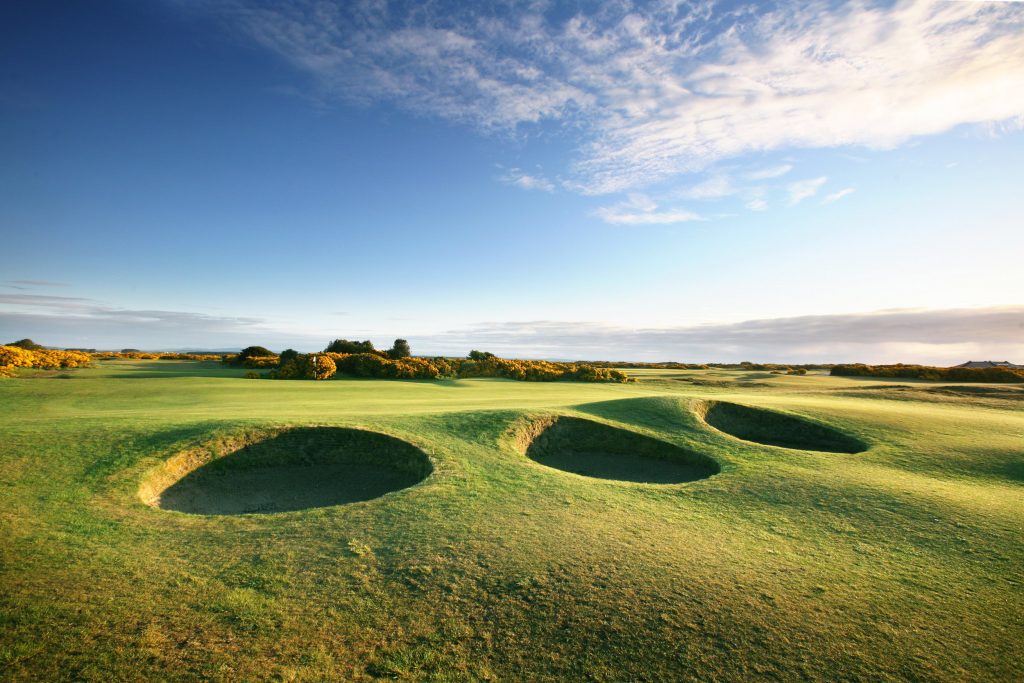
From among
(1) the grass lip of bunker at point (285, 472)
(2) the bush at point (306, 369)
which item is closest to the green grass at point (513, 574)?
(1) the grass lip of bunker at point (285, 472)

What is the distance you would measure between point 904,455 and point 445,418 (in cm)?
1019

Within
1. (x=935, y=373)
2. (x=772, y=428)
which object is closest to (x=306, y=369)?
(x=772, y=428)

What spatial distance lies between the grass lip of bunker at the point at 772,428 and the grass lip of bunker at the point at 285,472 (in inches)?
360

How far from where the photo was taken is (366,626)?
4.36m

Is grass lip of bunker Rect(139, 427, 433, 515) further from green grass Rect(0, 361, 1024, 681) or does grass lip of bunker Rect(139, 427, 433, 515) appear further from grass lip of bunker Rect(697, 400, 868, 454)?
grass lip of bunker Rect(697, 400, 868, 454)

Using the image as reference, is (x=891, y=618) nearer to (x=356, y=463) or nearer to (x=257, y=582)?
(x=257, y=582)

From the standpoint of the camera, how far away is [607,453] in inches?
470

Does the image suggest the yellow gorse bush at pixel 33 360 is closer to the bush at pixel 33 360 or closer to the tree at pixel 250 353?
the bush at pixel 33 360

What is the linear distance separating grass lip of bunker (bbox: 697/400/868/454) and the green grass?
115 inches

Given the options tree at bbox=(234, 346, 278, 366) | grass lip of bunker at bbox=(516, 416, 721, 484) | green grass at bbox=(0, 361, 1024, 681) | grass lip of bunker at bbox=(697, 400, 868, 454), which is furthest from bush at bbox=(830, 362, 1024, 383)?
tree at bbox=(234, 346, 278, 366)

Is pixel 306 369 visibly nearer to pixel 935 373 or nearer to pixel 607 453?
pixel 607 453

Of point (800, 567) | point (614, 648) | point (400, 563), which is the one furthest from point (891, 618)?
point (400, 563)

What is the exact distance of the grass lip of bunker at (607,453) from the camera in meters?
10.6

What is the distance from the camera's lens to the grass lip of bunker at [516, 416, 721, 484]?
1062 cm
